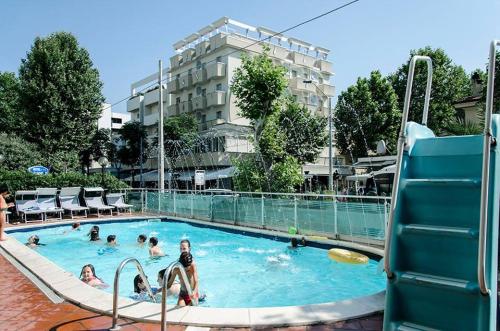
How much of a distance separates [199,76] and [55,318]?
45.1 metres

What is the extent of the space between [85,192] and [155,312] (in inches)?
706

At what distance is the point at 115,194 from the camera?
71.4ft

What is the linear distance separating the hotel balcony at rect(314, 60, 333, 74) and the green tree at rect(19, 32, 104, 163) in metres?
38.1

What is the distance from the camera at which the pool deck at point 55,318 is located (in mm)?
5062

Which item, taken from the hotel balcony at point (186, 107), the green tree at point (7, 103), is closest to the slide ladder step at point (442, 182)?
the green tree at point (7, 103)

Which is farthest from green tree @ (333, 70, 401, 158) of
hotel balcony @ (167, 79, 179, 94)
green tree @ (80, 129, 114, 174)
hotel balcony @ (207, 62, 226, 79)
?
green tree @ (80, 129, 114, 174)

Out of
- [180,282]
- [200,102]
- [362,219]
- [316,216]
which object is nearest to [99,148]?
[200,102]

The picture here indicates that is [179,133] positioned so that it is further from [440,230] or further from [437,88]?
[440,230]

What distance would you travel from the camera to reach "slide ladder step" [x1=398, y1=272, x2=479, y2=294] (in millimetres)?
3252

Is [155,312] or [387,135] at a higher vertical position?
[387,135]

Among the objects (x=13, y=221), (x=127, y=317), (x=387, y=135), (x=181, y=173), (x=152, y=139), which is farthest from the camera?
(x=152, y=139)

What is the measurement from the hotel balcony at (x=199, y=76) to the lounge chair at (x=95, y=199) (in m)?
28.5

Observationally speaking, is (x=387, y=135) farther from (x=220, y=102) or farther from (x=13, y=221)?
(x=13, y=221)

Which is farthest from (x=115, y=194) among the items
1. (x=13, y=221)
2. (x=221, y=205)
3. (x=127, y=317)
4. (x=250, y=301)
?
(x=127, y=317)
